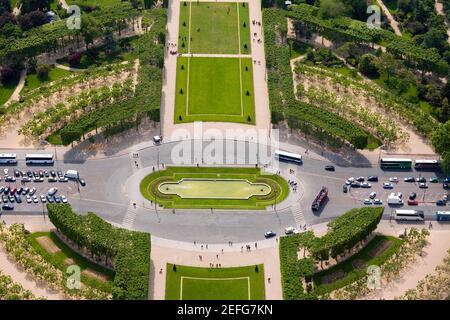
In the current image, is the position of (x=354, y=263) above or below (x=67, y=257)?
above

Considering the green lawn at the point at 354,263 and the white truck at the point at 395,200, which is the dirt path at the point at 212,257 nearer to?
the green lawn at the point at 354,263

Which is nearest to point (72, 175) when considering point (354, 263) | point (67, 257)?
point (67, 257)

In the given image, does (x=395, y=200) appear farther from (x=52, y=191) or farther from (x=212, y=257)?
(x=52, y=191)

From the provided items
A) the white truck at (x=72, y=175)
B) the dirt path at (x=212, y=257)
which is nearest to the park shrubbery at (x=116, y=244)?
the dirt path at (x=212, y=257)

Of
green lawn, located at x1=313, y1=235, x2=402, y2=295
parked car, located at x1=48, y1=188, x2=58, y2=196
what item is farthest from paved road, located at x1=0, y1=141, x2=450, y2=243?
Answer: green lawn, located at x1=313, y1=235, x2=402, y2=295

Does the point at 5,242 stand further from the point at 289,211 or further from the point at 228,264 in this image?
the point at 289,211
